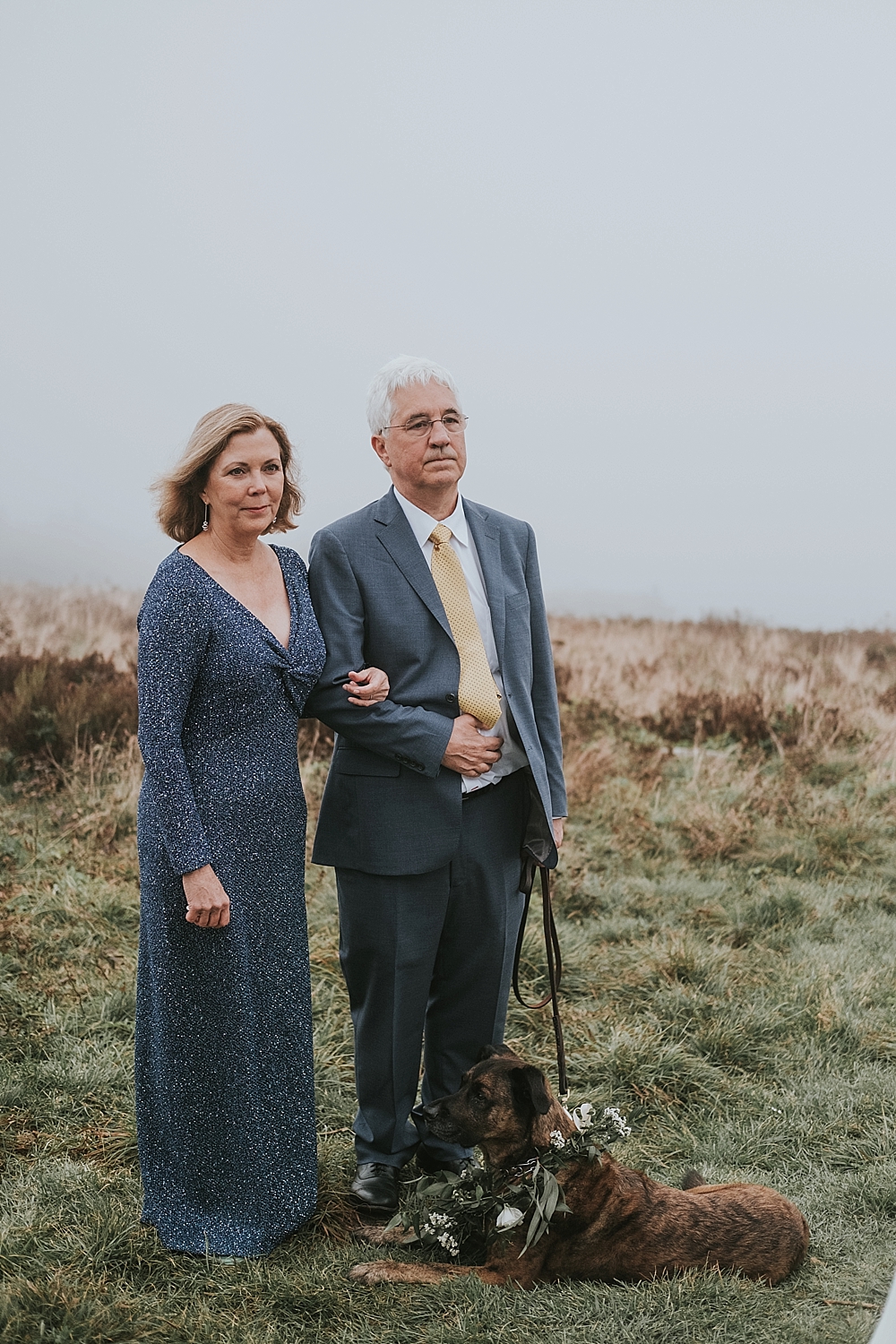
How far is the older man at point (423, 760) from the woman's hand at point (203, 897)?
1.43 ft

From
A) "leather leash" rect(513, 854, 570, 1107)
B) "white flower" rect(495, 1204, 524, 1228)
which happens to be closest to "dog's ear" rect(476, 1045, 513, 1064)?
"leather leash" rect(513, 854, 570, 1107)

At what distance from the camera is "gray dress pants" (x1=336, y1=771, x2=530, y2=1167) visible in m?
3.03

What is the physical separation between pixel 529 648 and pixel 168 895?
4.08 ft

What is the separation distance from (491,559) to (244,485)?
0.78m

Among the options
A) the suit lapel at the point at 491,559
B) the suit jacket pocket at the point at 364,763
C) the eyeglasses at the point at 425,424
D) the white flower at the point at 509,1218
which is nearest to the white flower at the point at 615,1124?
the white flower at the point at 509,1218

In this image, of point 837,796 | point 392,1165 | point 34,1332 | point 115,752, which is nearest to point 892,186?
point 837,796

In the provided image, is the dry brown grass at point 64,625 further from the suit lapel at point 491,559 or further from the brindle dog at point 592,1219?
the brindle dog at point 592,1219

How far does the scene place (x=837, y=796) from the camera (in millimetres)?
7391

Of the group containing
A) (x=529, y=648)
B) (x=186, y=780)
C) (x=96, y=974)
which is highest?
(x=529, y=648)

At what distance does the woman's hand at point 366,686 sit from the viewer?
2.82 meters

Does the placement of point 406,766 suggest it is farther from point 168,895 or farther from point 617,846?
point 617,846

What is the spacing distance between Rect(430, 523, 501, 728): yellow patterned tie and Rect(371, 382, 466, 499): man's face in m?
0.15

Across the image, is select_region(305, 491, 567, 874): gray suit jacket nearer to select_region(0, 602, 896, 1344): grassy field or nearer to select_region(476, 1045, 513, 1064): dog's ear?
select_region(476, 1045, 513, 1064): dog's ear

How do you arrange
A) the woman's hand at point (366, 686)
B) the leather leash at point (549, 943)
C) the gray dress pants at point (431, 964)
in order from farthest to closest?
the leather leash at point (549, 943)
the gray dress pants at point (431, 964)
the woman's hand at point (366, 686)
